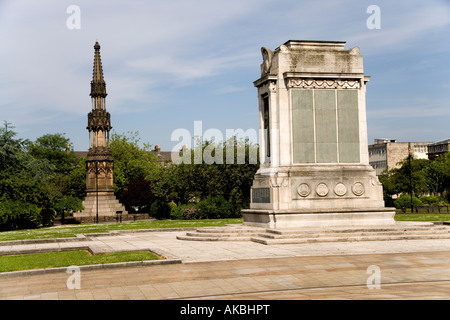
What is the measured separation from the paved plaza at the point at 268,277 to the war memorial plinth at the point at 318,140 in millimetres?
5630

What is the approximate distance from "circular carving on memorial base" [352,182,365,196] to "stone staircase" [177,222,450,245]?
1946 millimetres

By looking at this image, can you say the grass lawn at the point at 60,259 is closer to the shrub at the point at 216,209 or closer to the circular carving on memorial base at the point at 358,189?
the circular carving on memorial base at the point at 358,189

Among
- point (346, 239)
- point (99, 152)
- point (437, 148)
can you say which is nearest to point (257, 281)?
point (346, 239)

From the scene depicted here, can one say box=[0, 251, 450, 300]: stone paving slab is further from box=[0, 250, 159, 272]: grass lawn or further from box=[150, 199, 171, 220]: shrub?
box=[150, 199, 171, 220]: shrub

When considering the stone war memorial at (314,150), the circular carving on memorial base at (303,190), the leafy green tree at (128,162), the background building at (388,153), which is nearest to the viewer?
the stone war memorial at (314,150)

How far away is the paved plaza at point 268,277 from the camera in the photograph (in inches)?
396

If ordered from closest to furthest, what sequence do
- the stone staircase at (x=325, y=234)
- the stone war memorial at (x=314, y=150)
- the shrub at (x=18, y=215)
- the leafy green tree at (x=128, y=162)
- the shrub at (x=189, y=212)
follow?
the stone staircase at (x=325, y=234) < the stone war memorial at (x=314, y=150) < the shrub at (x=18, y=215) < the shrub at (x=189, y=212) < the leafy green tree at (x=128, y=162)

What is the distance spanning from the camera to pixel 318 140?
947 inches

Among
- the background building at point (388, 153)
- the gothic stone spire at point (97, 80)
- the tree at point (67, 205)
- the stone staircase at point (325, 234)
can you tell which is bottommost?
the stone staircase at point (325, 234)

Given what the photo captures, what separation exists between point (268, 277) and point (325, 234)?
903 cm

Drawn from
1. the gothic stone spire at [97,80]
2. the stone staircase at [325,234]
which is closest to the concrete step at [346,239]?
the stone staircase at [325,234]

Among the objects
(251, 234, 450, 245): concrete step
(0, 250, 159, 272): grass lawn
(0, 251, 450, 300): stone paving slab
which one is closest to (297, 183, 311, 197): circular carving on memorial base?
(251, 234, 450, 245): concrete step

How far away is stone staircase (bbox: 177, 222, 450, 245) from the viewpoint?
1997 cm

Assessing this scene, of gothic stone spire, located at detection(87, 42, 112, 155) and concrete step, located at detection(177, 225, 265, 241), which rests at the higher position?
gothic stone spire, located at detection(87, 42, 112, 155)
